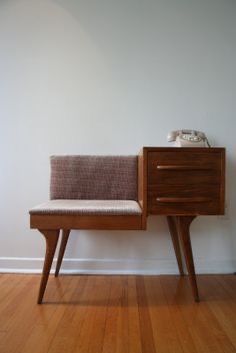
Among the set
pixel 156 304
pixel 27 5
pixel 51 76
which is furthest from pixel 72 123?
pixel 156 304

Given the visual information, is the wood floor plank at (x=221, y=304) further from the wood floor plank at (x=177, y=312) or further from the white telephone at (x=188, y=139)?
the white telephone at (x=188, y=139)

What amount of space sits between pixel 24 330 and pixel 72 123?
1069 millimetres

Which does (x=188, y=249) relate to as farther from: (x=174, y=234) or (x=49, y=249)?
(x=49, y=249)

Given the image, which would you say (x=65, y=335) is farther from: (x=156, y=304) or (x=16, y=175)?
(x=16, y=175)

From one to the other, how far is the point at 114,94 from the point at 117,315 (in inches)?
45.6

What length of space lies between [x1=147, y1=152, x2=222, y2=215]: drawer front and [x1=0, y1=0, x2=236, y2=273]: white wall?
0.41 metres

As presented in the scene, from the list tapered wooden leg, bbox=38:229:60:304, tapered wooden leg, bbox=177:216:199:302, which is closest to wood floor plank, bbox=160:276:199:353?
tapered wooden leg, bbox=177:216:199:302

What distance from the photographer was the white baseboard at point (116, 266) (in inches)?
62.6

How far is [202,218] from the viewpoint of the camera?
1.62 meters

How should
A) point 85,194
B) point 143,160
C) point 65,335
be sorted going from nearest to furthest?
point 65,335
point 143,160
point 85,194

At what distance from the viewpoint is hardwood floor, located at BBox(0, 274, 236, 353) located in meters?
0.92

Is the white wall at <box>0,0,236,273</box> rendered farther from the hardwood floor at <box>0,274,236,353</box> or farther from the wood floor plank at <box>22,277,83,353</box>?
the wood floor plank at <box>22,277,83,353</box>

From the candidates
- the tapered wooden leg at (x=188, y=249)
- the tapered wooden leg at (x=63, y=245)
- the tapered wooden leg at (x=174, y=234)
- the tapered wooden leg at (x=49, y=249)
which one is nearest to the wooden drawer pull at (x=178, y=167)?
the tapered wooden leg at (x=188, y=249)

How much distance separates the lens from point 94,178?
151 centimetres
